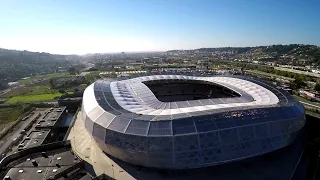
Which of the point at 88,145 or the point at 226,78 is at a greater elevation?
the point at 226,78

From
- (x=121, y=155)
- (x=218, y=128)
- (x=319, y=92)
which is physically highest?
(x=218, y=128)

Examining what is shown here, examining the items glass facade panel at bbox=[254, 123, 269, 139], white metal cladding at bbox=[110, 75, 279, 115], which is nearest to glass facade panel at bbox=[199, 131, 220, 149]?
white metal cladding at bbox=[110, 75, 279, 115]

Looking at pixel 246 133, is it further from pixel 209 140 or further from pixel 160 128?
pixel 160 128

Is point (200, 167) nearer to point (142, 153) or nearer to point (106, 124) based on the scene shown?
point (142, 153)

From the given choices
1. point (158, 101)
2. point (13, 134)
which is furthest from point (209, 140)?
point (13, 134)

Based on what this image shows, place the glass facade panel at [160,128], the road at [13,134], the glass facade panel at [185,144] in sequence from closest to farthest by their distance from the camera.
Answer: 1. the glass facade panel at [185,144]
2. the glass facade panel at [160,128]
3. the road at [13,134]

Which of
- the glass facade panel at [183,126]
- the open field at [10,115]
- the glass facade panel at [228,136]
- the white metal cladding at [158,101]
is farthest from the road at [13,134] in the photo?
the glass facade panel at [228,136]

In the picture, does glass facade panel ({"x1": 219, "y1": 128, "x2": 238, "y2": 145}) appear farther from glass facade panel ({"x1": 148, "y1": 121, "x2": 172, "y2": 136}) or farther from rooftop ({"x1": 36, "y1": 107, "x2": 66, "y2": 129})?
rooftop ({"x1": 36, "y1": 107, "x2": 66, "y2": 129})

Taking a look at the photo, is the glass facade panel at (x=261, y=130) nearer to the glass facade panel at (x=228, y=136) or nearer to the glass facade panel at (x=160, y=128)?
the glass facade panel at (x=228, y=136)

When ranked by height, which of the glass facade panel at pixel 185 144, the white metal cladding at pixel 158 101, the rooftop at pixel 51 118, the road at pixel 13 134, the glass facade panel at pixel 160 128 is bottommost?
the road at pixel 13 134

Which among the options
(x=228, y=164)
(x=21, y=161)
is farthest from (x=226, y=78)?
(x=21, y=161)

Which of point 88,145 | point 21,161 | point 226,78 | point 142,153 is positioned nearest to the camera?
point 142,153
